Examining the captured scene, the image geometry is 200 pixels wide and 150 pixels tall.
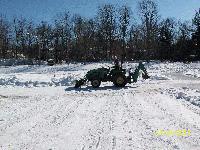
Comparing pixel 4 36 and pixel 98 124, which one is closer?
pixel 98 124

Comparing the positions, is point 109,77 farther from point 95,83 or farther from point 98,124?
point 98,124

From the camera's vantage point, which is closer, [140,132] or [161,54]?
[140,132]

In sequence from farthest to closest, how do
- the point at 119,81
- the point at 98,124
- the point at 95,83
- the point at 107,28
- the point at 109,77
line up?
1. the point at 107,28
2. the point at 109,77
3. the point at 95,83
4. the point at 119,81
5. the point at 98,124

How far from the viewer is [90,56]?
76125 millimetres

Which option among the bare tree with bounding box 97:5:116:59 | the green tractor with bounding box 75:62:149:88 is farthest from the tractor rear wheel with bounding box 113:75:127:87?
the bare tree with bounding box 97:5:116:59

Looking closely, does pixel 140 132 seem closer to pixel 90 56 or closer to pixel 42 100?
pixel 42 100

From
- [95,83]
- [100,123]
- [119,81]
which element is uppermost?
[100,123]

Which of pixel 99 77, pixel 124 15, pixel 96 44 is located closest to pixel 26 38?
pixel 96 44

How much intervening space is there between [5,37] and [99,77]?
68413 millimetres

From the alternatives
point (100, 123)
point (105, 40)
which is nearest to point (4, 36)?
point (105, 40)

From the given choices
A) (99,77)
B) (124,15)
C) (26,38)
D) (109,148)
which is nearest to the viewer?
(109,148)

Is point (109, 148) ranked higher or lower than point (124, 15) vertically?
lower

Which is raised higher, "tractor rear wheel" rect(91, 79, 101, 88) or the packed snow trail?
the packed snow trail

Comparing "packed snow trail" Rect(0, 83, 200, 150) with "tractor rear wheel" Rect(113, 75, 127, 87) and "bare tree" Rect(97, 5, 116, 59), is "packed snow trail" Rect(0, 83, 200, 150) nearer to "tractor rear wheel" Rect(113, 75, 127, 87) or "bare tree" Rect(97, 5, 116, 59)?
"tractor rear wheel" Rect(113, 75, 127, 87)
